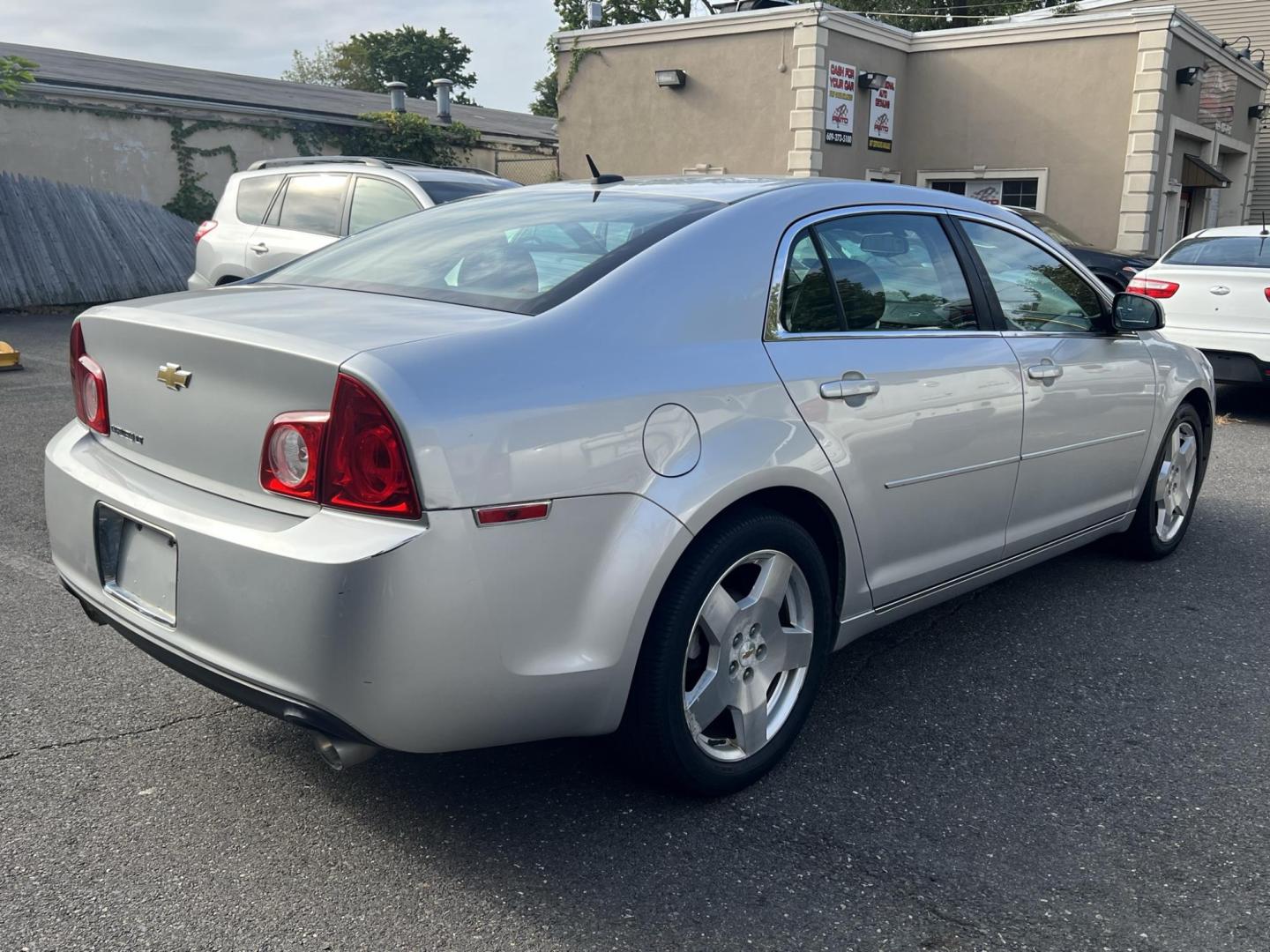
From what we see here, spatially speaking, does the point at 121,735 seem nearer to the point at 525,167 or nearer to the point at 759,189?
the point at 759,189

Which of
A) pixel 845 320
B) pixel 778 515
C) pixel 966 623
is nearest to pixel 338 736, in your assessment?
pixel 778 515

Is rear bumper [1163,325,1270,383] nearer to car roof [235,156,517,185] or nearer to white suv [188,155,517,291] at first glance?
white suv [188,155,517,291]

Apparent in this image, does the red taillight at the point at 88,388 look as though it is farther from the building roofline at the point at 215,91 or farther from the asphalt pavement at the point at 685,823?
the building roofline at the point at 215,91

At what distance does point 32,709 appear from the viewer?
3258mm

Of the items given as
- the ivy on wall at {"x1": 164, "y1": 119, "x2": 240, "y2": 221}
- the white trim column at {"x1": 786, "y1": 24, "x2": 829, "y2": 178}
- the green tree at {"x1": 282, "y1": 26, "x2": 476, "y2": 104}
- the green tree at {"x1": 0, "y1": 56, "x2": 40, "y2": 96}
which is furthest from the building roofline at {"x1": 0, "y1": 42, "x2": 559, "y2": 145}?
the green tree at {"x1": 282, "y1": 26, "x2": 476, "y2": 104}

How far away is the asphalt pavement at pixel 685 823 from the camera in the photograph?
2350 mm

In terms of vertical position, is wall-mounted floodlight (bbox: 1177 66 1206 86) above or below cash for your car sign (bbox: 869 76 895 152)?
above

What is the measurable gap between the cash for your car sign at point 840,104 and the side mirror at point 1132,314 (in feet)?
48.7

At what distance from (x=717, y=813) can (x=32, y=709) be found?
79.5 inches

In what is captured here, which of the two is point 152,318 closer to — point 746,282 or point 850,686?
point 746,282

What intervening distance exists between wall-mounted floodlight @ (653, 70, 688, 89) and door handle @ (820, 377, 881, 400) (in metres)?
17.5

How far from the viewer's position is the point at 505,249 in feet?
10.2

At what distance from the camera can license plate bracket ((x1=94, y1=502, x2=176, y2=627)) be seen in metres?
2.54

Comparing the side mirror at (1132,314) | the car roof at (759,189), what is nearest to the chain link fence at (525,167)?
the side mirror at (1132,314)
